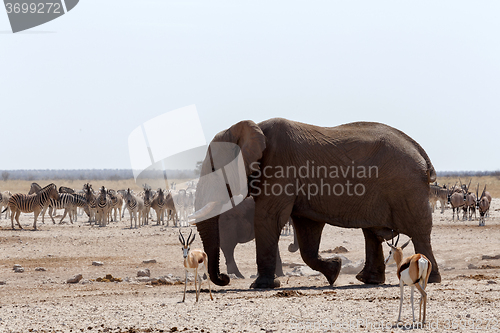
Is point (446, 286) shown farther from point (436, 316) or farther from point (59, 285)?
point (59, 285)

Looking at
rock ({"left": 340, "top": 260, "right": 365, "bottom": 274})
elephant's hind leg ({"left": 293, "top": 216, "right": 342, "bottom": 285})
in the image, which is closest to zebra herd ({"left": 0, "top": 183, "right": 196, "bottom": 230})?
rock ({"left": 340, "top": 260, "right": 365, "bottom": 274})

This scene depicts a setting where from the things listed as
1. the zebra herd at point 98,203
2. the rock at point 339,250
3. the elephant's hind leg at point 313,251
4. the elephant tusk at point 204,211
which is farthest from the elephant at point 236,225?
the zebra herd at point 98,203

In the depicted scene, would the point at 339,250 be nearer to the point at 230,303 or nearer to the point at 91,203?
the point at 230,303

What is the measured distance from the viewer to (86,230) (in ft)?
86.2

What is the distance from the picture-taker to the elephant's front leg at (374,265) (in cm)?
1075

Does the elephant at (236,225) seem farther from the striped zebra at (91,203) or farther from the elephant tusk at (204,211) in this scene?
the striped zebra at (91,203)

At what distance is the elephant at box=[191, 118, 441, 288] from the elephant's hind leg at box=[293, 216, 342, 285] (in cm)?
2

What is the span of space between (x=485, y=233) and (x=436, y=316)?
16544 mm

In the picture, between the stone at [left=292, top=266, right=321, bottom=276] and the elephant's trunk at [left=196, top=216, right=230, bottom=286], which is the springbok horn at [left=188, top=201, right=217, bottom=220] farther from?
the stone at [left=292, top=266, right=321, bottom=276]

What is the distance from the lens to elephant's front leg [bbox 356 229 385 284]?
1075cm

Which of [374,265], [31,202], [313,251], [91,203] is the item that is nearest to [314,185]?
[313,251]

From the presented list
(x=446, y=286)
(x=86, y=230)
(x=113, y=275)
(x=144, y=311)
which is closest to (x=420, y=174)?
(x=446, y=286)

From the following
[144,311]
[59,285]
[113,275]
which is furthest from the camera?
[113,275]

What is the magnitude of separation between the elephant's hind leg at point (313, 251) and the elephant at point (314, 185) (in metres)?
0.02
